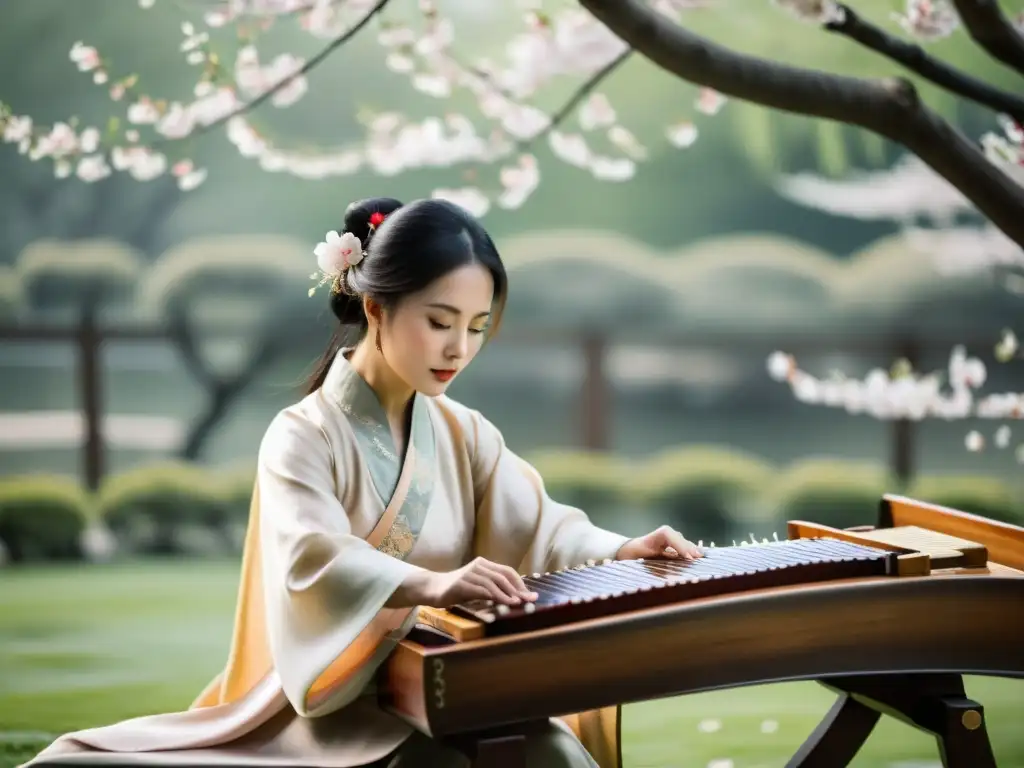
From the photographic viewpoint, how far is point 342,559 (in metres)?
1.70

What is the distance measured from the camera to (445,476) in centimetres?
200

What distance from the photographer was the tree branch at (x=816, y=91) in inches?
90.3

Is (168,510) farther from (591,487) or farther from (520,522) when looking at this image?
(520,522)

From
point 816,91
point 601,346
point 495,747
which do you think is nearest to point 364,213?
point 495,747

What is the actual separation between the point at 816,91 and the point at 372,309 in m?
0.95

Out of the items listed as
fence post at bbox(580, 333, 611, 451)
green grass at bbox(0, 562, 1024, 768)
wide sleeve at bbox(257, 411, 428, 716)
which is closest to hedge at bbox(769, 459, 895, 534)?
fence post at bbox(580, 333, 611, 451)

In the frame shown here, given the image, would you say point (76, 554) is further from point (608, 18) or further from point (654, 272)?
point (608, 18)

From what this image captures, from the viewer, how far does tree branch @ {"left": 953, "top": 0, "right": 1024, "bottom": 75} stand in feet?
7.82

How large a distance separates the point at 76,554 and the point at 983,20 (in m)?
4.46

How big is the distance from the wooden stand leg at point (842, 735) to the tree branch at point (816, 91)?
0.93m

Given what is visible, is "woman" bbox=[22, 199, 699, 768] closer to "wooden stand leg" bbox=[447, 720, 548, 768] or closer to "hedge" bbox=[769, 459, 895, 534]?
"wooden stand leg" bbox=[447, 720, 548, 768]

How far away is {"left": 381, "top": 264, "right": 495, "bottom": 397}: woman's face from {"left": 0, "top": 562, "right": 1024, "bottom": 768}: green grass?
4.95ft

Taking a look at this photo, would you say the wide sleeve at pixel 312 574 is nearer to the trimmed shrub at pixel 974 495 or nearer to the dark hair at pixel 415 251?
the dark hair at pixel 415 251

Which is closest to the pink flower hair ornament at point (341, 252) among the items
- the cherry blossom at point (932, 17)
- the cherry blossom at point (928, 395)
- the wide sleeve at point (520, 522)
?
the wide sleeve at point (520, 522)
